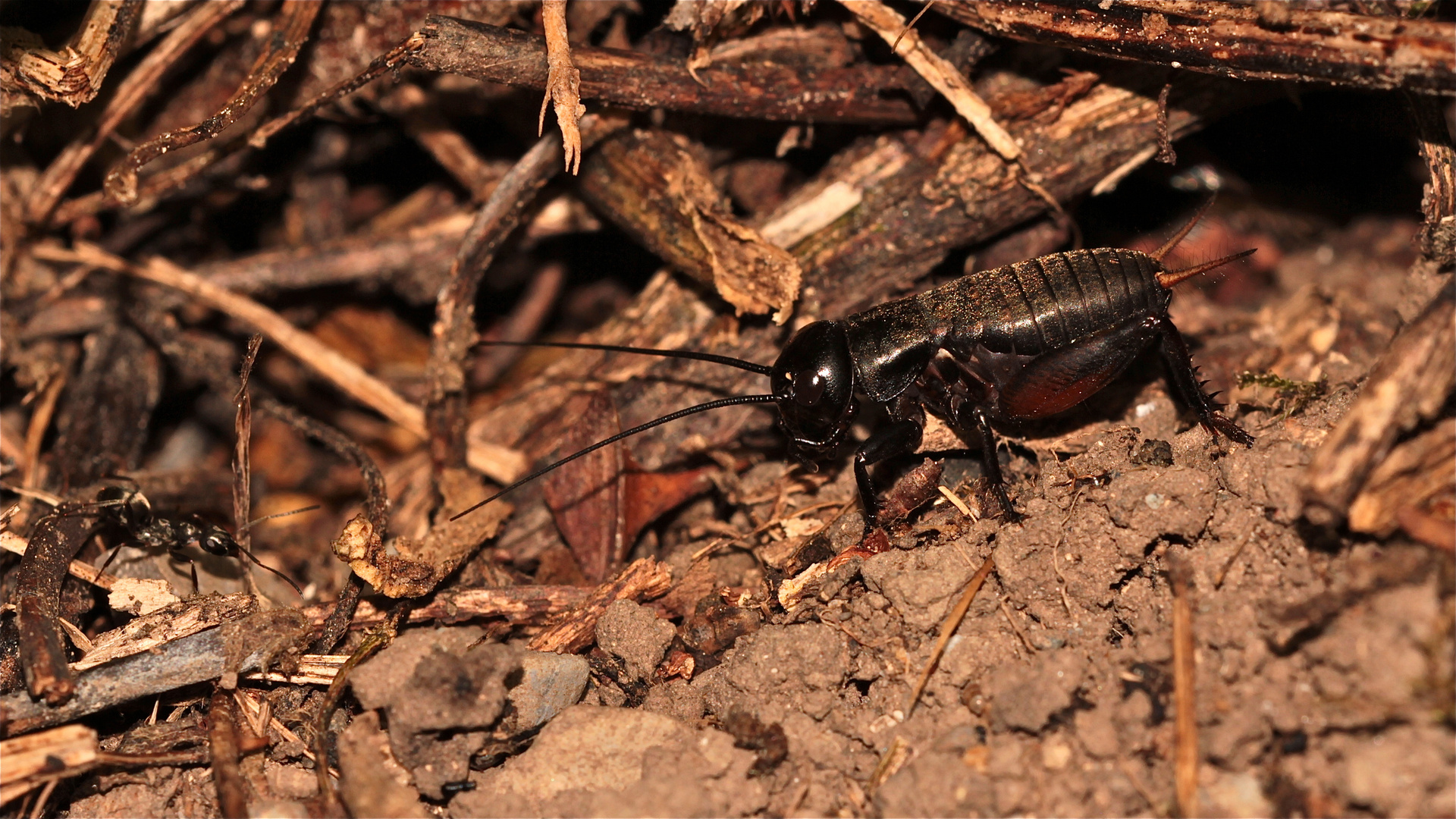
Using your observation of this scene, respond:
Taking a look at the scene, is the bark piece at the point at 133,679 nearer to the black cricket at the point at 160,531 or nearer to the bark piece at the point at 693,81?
the black cricket at the point at 160,531

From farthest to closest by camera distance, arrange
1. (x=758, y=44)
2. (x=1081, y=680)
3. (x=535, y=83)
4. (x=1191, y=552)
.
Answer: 1. (x=758, y=44)
2. (x=535, y=83)
3. (x=1191, y=552)
4. (x=1081, y=680)

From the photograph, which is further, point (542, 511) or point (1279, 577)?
point (542, 511)

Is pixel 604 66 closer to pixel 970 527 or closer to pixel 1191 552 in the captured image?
pixel 970 527

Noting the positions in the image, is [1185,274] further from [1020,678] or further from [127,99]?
[127,99]

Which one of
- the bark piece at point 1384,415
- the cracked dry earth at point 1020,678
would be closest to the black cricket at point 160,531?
the cracked dry earth at point 1020,678

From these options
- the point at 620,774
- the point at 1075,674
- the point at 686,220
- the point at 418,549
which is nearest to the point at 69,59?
the point at 418,549

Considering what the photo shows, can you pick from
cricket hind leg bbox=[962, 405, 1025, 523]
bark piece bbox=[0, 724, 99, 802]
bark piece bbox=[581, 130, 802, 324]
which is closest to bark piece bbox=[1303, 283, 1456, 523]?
cricket hind leg bbox=[962, 405, 1025, 523]

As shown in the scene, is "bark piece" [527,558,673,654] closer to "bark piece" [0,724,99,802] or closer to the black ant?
the black ant

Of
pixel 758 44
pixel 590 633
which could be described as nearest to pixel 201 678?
pixel 590 633
